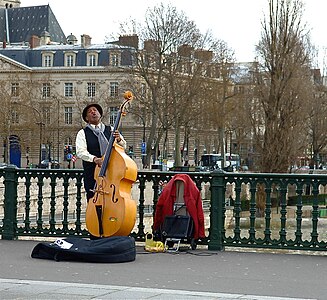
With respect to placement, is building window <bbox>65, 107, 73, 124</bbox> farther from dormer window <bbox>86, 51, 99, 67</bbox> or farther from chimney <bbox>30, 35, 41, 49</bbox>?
chimney <bbox>30, 35, 41, 49</bbox>

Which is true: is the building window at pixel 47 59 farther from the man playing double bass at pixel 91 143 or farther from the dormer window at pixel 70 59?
the man playing double bass at pixel 91 143

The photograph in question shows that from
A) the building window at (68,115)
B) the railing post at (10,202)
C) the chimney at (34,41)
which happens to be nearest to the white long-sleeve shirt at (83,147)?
the railing post at (10,202)

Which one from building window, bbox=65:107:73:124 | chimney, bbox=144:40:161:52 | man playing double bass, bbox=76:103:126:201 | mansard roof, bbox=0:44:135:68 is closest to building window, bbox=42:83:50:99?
building window, bbox=65:107:73:124

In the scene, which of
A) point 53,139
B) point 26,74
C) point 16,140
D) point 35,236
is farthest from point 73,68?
point 35,236

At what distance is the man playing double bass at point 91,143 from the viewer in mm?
10930

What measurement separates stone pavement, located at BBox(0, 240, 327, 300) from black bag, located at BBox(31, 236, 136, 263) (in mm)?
107

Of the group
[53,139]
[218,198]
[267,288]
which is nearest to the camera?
[267,288]

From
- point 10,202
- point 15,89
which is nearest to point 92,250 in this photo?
point 10,202

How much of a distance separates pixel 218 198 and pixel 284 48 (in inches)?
1297

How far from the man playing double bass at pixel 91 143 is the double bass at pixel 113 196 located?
290 millimetres

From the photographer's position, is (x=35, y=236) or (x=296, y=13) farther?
(x=296, y=13)

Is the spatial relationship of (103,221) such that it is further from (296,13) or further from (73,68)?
(73,68)

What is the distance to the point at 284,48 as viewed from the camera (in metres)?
43.3

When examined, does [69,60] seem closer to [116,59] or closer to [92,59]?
[92,59]
